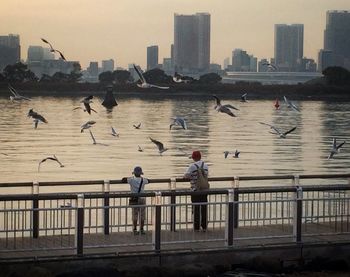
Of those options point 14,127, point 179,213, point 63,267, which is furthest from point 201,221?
point 14,127

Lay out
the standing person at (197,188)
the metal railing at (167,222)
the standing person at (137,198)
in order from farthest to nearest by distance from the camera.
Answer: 1. the standing person at (197,188)
2. the standing person at (137,198)
3. the metal railing at (167,222)

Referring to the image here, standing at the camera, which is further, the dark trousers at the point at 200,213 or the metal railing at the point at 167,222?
the dark trousers at the point at 200,213

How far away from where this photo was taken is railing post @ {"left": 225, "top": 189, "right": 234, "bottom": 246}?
16.0 metres

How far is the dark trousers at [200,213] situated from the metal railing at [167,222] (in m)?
0.16

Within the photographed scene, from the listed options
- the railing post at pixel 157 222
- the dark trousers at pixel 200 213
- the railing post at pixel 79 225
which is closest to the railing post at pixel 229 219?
the dark trousers at pixel 200 213

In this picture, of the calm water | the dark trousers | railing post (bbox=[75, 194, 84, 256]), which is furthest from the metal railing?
the calm water

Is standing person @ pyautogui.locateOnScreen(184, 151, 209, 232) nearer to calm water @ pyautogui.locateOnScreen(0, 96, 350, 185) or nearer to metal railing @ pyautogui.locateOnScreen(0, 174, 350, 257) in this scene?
metal railing @ pyautogui.locateOnScreen(0, 174, 350, 257)

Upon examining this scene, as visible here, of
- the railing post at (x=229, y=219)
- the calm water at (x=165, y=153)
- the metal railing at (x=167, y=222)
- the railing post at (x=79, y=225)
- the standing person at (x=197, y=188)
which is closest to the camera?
the railing post at (x=79, y=225)

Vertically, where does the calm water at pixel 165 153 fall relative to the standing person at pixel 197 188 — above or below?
below

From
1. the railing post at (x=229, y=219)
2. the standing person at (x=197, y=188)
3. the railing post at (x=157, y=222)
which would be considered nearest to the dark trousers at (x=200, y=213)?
the standing person at (x=197, y=188)

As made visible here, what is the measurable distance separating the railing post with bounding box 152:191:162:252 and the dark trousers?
3.83 feet

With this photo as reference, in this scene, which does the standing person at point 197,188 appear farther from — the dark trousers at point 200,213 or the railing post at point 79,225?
the railing post at point 79,225

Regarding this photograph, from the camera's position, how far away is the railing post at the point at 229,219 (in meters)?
16.0

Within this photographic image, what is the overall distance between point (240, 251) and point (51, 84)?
17147cm
